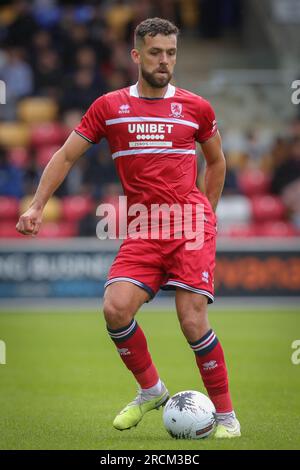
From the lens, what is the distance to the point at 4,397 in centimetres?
896

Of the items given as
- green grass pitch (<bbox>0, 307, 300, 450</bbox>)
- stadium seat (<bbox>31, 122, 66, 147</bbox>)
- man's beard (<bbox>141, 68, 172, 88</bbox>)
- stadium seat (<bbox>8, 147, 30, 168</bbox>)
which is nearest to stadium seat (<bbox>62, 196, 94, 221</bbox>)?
stadium seat (<bbox>8, 147, 30, 168</bbox>)

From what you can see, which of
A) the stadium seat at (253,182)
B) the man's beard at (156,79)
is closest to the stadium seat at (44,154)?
the stadium seat at (253,182)

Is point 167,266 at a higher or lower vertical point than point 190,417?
higher

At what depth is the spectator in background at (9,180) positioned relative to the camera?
57.0 feet

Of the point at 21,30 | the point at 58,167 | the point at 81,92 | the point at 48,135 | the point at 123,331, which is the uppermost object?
the point at 21,30

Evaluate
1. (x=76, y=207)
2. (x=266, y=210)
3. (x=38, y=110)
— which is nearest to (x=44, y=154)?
(x=76, y=207)

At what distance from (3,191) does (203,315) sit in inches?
431

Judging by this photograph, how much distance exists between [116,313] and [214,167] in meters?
1.24

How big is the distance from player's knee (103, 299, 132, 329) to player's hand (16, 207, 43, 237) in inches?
25.1

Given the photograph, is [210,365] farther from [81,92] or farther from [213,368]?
[81,92]

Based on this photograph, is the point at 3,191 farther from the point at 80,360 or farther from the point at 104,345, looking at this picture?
the point at 80,360

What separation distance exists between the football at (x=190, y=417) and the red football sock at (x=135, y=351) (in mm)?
330

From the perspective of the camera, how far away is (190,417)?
272 inches

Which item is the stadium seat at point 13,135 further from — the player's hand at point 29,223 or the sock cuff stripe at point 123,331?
the sock cuff stripe at point 123,331
